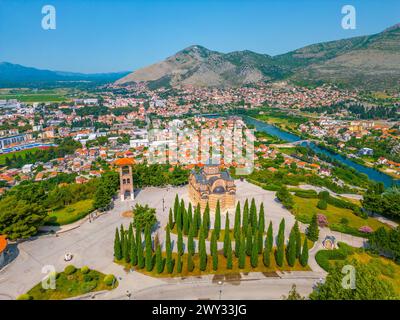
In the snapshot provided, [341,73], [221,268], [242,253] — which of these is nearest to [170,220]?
[221,268]

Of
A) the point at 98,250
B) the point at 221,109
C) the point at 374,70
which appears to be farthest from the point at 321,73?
the point at 98,250

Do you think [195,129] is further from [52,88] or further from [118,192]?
[52,88]

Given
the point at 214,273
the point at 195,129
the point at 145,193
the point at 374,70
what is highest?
the point at 374,70

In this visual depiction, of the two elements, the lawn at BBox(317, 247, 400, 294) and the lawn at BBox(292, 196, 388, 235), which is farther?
the lawn at BBox(292, 196, 388, 235)

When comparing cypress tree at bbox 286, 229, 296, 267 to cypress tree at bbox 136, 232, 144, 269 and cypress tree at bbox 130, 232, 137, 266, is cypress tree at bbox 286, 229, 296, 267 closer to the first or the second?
cypress tree at bbox 136, 232, 144, 269

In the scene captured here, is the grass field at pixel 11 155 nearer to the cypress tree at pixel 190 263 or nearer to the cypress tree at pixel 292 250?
the cypress tree at pixel 190 263

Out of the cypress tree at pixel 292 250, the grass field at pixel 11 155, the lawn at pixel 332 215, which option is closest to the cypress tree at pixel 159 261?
the cypress tree at pixel 292 250

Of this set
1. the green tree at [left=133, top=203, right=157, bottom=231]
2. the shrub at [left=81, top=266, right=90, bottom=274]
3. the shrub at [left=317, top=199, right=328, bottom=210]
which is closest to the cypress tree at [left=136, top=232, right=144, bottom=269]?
the green tree at [left=133, top=203, right=157, bottom=231]
